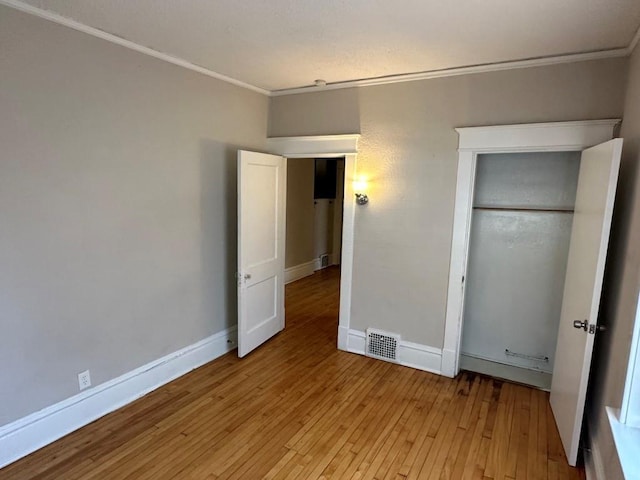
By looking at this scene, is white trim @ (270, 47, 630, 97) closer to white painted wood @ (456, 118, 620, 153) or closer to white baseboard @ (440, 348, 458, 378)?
white painted wood @ (456, 118, 620, 153)

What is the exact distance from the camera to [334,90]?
3.62 m

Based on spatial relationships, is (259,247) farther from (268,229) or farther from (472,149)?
(472,149)

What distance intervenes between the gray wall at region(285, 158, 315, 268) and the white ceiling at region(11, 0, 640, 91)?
11.2 ft

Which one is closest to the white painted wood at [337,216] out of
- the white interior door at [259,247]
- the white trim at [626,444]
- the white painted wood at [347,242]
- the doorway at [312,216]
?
the doorway at [312,216]

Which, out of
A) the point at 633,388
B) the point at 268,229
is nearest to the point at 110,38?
the point at 268,229

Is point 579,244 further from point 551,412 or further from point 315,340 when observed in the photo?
point 315,340

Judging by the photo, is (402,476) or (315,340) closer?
(402,476)

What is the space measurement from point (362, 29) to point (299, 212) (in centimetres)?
448

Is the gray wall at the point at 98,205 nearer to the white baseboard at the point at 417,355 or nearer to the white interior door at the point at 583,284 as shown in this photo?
the white baseboard at the point at 417,355

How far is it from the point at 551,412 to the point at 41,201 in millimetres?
3775

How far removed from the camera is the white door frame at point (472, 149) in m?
2.68

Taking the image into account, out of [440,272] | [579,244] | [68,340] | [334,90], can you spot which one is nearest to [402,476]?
[440,272]

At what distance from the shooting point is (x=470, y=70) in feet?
9.81

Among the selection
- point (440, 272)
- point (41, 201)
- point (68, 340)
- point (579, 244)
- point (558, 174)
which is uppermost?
point (558, 174)
